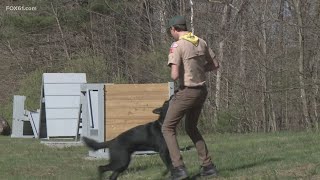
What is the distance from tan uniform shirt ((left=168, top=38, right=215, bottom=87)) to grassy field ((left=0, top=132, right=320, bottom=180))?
53.5 inches

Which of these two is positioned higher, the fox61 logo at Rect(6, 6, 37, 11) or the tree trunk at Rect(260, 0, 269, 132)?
the fox61 logo at Rect(6, 6, 37, 11)

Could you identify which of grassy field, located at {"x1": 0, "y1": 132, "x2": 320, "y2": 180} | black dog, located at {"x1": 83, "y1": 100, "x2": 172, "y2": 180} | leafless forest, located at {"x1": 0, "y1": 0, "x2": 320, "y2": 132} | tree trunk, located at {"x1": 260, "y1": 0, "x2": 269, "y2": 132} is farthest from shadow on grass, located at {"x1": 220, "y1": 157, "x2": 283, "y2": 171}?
tree trunk, located at {"x1": 260, "y1": 0, "x2": 269, "y2": 132}

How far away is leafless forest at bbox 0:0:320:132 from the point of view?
1825cm

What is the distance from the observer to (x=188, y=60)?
7422 mm

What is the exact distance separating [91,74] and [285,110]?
27.1ft

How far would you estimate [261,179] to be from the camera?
748 centimetres

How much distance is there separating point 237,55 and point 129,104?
8889mm

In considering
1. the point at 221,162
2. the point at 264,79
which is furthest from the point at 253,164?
the point at 264,79

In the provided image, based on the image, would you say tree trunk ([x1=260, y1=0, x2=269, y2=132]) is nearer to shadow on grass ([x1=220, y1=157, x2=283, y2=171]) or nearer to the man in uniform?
shadow on grass ([x1=220, y1=157, x2=283, y2=171])

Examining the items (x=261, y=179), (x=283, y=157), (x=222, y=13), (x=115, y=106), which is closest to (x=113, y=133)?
(x=115, y=106)

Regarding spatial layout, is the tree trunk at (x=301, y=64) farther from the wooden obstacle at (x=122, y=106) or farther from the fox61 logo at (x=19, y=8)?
the fox61 logo at (x=19, y=8)

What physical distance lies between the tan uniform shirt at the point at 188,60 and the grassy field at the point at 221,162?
4.46ft

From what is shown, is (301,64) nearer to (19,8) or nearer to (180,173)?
(180,173)

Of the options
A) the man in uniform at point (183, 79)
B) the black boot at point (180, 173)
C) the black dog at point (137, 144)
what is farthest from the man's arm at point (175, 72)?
the black boot at point (180, 173)
